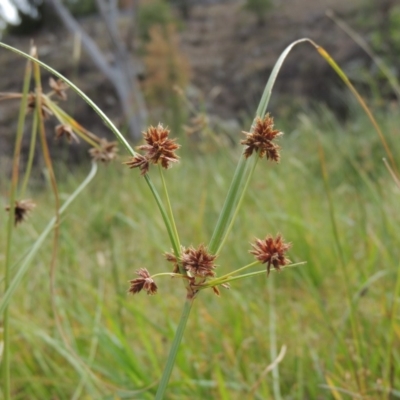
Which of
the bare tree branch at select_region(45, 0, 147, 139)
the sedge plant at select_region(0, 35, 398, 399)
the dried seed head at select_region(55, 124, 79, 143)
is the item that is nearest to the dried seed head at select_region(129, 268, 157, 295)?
the sedge plant at select_region(0, 35, 398, 399)

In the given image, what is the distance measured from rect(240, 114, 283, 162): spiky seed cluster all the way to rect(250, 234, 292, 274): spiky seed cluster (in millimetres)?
46

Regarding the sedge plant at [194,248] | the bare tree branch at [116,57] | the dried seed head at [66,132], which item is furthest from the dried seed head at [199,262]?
the bare tree branch at [116,57]

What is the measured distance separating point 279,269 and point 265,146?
66mm

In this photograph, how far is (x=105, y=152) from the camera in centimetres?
43

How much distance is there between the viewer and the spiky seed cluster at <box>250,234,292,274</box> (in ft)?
0.82

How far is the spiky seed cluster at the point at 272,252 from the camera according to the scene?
0.82ft

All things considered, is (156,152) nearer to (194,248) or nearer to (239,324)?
(194,248)

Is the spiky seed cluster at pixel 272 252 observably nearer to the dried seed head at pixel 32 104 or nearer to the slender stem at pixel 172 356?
the slender stem at pixel 172 356

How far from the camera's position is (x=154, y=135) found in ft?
0.89

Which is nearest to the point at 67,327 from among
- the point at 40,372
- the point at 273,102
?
the point at 40,372

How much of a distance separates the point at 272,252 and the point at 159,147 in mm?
75

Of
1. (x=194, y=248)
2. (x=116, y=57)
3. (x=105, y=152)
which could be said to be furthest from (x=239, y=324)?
(x=116, y=57)

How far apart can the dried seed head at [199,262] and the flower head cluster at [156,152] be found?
45mm

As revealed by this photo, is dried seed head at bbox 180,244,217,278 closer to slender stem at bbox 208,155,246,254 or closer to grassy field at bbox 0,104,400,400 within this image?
slender stem at bbox 208,155,246,254
